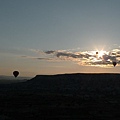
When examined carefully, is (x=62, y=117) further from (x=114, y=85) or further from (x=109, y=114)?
(x=114, y=85)

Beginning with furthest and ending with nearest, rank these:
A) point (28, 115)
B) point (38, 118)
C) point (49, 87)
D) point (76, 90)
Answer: point (49, 87) < point (76, 90) < point (28, 115) < point (38, 118)

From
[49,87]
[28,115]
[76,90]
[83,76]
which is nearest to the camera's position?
[28,115]

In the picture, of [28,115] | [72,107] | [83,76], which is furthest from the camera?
[83,76]

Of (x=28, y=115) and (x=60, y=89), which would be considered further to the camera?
(x=60, y=89)

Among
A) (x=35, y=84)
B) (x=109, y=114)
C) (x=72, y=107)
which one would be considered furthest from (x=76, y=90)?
(x=109, y=114)

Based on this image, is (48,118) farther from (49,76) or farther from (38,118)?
(49,76)

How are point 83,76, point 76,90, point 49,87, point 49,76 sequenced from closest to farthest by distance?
point 76,90, point 49,87, point 83,76, point 49,76

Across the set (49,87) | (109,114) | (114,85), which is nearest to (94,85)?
(114,85)

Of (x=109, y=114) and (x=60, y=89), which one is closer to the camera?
(x=109, y=114)

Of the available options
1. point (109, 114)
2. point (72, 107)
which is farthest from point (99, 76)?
point (109, 114)
